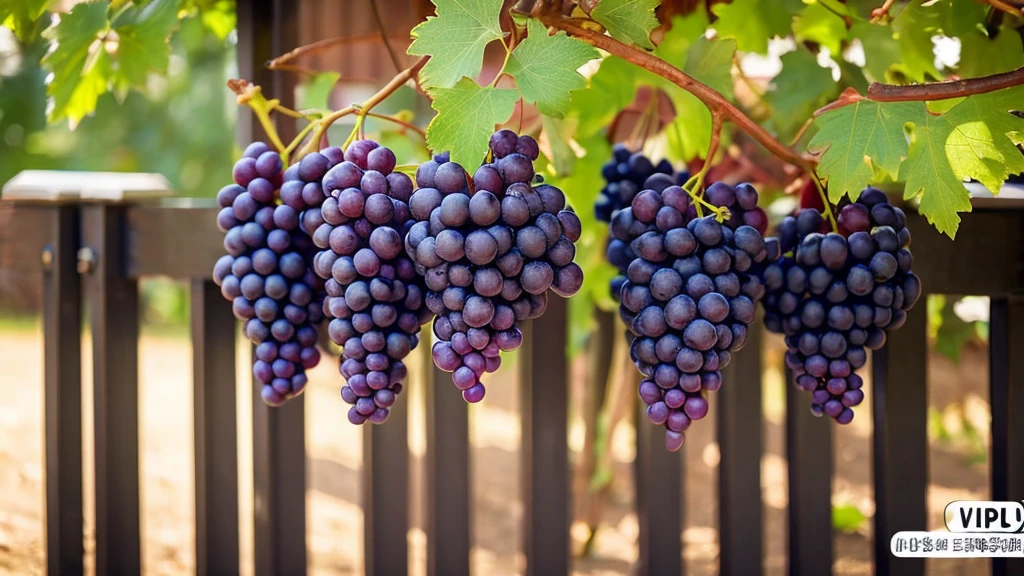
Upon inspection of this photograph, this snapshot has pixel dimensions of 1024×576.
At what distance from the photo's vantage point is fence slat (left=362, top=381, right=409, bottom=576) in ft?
4.84

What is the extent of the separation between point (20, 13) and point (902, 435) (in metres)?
1.44

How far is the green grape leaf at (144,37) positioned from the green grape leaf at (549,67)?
2.04 ft

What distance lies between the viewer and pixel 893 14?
3.56 feet

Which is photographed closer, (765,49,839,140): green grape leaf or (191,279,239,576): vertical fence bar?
(765,49,839,140): green grape leaf

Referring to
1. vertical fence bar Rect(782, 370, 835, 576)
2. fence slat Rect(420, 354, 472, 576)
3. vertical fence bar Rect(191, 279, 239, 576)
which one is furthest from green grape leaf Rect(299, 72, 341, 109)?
vertical fence bar Rect(782, 370, 835, 576)

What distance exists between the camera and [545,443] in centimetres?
140

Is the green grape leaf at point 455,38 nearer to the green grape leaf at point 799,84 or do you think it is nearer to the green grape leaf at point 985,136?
the green grape leaf at point 985,136

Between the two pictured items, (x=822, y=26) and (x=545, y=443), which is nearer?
(x=822, y=26)

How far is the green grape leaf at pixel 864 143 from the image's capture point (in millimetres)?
760

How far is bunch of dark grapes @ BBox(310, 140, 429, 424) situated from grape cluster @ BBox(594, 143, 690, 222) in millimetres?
304

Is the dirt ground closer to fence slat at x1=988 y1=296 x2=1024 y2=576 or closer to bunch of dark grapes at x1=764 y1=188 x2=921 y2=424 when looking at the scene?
fence slat at x1=988 y1=296 x2=1024 y2=576

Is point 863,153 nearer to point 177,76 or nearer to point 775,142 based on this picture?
point 775,142

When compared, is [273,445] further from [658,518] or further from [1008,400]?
[1008,400]

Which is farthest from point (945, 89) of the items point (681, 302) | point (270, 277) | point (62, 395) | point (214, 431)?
point (62, 395)
